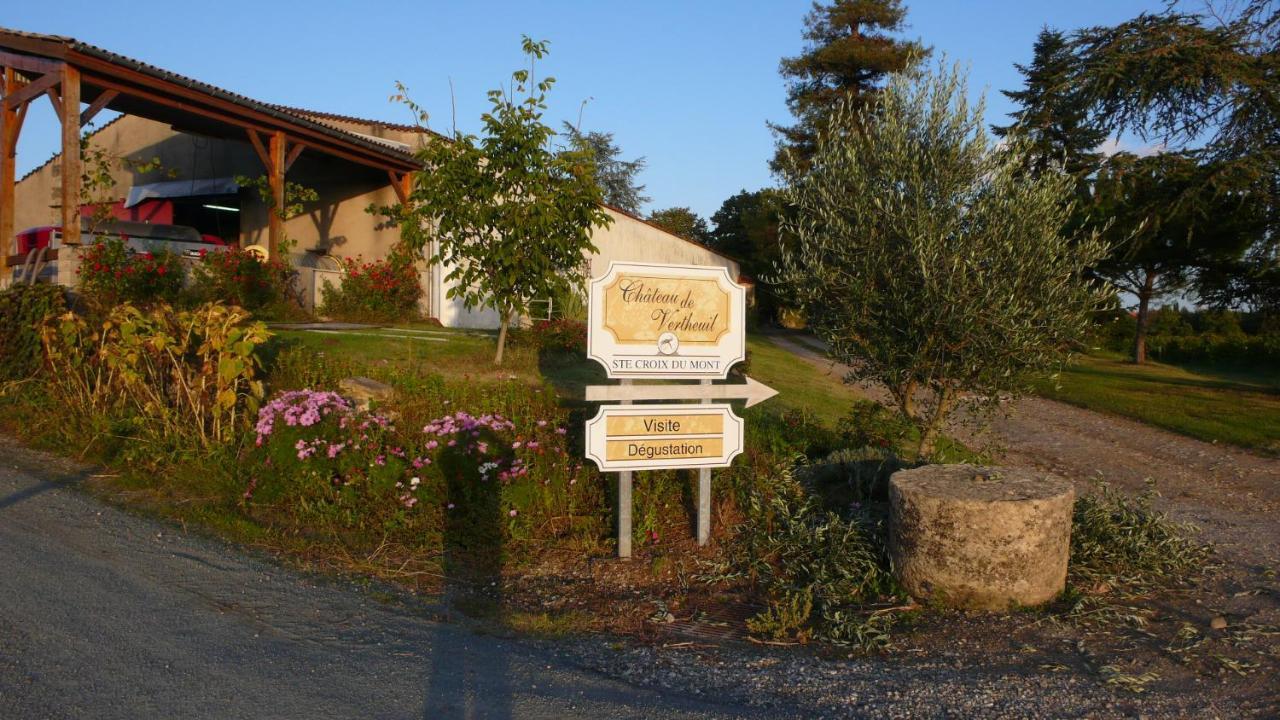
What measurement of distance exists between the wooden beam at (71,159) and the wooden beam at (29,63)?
266mm

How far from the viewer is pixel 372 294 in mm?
17016

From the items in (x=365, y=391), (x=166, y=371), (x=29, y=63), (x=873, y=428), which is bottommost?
(x=873, y=428)

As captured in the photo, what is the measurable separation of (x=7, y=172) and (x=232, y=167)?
7900 mm

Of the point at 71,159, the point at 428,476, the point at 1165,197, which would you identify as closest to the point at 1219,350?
the point at 1165,197

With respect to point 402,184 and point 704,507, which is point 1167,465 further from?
point 402,184

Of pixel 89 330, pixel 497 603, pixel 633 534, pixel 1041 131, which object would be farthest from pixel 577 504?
pixel 1041 131

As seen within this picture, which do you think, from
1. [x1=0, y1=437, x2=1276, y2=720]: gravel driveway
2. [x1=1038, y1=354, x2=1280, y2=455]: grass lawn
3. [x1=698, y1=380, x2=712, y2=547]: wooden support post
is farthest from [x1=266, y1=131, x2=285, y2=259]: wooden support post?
[x1=1038, y1=354, x2=1280, y2=455]: grass lawn

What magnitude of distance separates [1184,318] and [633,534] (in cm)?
3955

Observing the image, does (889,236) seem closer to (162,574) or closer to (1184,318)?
(162,574)

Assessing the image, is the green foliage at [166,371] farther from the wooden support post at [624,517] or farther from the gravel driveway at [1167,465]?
the gravel driveway at [1167,465]

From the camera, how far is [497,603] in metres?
5.66

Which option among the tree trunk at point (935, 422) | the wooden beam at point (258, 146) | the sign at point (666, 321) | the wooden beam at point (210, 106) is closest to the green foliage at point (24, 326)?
the wooden beam at point (210, 106)

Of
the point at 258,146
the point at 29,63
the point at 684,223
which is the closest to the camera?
the point at 29,63

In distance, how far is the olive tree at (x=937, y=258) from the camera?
6.88 m
